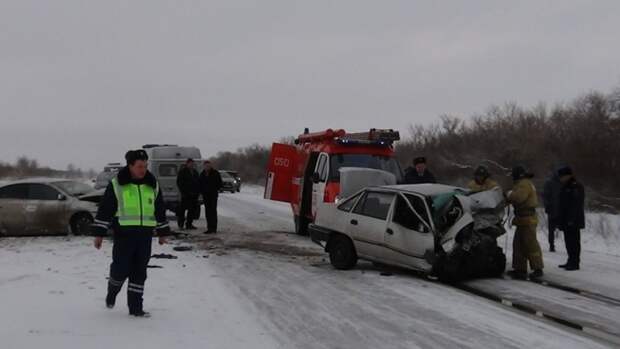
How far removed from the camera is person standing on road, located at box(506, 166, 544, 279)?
993 centimetres

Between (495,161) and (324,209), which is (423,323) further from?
(495,161)

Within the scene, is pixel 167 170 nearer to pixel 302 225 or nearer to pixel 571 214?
pixel 302 225

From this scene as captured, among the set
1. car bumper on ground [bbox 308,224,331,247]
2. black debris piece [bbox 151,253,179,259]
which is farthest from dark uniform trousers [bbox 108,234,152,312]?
car bumper on ground [bbox 308,224,331,247]

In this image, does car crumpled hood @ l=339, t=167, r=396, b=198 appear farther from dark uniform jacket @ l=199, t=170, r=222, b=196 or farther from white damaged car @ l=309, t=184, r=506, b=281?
dark uniform jacket @ l=199, t=170, r=222, b=196

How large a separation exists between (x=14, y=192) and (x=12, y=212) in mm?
503

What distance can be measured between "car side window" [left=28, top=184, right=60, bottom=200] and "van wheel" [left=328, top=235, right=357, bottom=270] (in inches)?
300

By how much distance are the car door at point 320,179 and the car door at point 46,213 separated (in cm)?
582

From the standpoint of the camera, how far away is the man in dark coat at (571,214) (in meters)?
10.3

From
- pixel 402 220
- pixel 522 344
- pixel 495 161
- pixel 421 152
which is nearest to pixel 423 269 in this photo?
pixel 402 220

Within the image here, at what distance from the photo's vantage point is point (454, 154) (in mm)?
52438

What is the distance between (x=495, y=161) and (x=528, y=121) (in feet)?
24.4

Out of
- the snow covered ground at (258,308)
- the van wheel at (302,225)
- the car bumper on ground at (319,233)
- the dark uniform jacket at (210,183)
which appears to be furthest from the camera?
the van wheel at (302,225)

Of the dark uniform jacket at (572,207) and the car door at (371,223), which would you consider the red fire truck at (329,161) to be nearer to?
the car door at (371,223)

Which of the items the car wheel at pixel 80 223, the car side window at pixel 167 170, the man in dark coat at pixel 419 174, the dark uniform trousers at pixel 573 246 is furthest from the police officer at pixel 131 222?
the car side window at pixel 167 170
